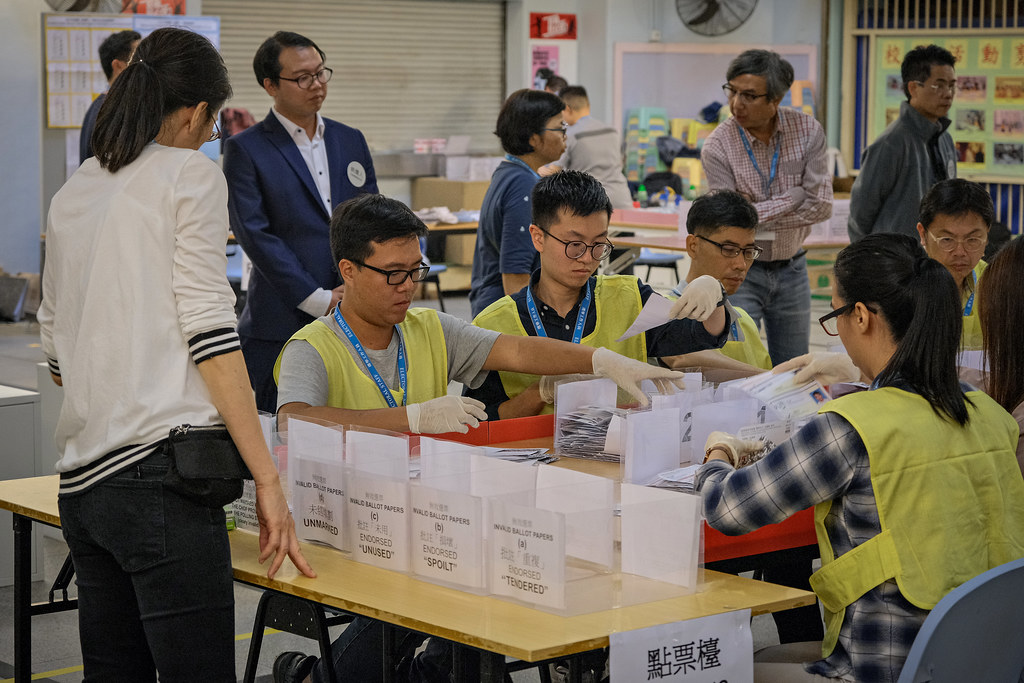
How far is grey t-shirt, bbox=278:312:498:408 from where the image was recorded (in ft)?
8.90

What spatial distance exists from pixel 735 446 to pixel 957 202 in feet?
5.08

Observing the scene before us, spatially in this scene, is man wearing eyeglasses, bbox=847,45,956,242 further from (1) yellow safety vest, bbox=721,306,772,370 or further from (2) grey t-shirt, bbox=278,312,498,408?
(2) grey t-shirt, bbox=278,312,498,408

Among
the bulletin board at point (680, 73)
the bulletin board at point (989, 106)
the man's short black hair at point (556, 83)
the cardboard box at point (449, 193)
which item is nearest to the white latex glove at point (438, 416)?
the man's short black hair at point (556, 83)

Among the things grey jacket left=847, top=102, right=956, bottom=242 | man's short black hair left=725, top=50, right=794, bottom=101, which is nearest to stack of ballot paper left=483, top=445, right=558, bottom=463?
man's short black hair left=725, top=50, right=794, bottom=101

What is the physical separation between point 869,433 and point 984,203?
189 cm

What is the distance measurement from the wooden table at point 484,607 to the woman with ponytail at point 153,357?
7.3 inches

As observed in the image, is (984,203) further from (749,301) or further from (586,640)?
(586,640)

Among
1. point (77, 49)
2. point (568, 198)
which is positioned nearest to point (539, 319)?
point (568, 198)

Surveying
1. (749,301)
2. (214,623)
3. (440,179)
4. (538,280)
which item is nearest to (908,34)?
(440,179)

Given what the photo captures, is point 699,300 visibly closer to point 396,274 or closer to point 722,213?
point 722,213

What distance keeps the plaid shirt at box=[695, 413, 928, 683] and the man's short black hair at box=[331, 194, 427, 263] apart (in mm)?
1109

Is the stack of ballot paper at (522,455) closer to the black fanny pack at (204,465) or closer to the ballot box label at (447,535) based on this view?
the ballot box label at (447,535)

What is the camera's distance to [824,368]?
2.82 m

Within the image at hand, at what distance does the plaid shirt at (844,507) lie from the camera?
197 centimetres
